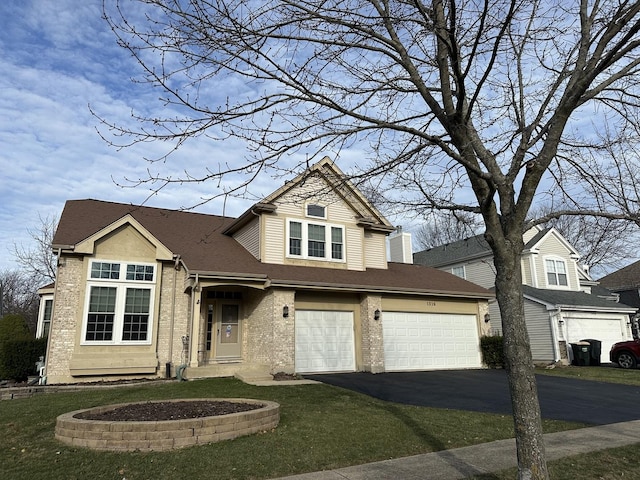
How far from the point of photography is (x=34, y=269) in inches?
1281

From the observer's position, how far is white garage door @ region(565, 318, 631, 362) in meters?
22.3

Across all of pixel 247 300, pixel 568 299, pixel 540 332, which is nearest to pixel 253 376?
pixel 247 300

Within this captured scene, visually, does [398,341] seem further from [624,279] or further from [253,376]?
[624,279]

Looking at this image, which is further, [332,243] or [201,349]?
[332,243]

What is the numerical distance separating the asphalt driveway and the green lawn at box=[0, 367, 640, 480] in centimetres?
114

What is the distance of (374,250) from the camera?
20234 millimetres

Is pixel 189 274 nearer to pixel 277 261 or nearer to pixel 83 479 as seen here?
pixel 277 261

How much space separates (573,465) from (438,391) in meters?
6.53

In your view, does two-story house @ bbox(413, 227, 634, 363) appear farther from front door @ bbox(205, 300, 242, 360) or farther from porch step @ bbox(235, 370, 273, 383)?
porch step @ bbox(235, 370, 273, 383)

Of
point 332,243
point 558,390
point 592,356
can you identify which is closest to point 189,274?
point 332,243

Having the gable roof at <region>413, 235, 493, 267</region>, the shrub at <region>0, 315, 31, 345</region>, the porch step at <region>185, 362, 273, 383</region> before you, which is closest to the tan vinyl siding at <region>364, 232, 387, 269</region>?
the gable roof at <region>413, 235, 493, 267</region>

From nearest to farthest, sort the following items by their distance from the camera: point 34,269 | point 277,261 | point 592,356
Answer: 1. point 277,261
2. point 592,356
3. point 34,269

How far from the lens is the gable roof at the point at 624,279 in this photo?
3834 cm

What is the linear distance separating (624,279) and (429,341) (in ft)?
102
